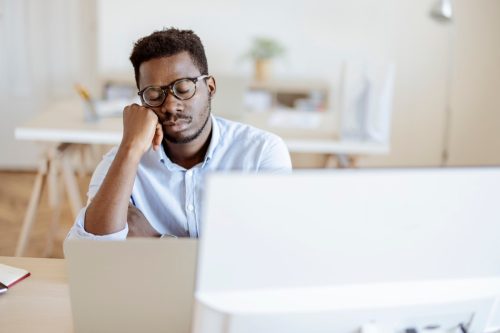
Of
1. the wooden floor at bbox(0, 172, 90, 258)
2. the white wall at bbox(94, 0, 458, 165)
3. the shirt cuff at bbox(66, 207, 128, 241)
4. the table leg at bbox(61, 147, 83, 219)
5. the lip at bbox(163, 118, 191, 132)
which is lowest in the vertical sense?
the wooden floor at bbox(0, 172, 90, 258)

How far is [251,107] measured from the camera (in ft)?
13.0

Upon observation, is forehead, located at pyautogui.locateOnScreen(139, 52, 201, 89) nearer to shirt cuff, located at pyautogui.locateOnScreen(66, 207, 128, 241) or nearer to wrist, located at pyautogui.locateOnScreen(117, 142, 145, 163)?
wrist, located at pyautogui.locateOnScreen(117, 142, 145, 163)

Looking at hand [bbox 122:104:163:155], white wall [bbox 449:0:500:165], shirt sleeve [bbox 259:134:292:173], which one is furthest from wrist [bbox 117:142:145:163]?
white wall [bbox 449:0:500:165]

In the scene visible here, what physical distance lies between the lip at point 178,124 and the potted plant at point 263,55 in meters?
2.50

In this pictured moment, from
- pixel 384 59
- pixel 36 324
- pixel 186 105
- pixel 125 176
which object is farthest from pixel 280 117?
pixel 36 324

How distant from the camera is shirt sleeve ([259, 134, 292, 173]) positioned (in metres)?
1.67

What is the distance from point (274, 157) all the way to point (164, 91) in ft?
1.11

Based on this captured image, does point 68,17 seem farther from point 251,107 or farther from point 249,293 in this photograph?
point 249,293

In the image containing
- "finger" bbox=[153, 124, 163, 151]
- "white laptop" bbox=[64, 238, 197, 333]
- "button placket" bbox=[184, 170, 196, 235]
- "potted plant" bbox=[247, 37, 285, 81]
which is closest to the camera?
"white laptop" bbox=[64, 238, 197, 333]

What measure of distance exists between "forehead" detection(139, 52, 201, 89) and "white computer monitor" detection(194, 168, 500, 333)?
835 mm

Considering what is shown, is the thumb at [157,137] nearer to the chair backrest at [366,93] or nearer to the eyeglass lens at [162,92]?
the eyeglass lens at [162,92]

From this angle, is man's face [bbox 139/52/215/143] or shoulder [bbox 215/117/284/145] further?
shoulder [bbox 215/117/284/145]

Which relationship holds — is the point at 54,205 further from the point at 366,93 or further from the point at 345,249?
the point at 345,249

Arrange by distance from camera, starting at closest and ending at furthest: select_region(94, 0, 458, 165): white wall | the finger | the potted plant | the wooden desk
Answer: the wooden desk
the finger
the potted plant
select_region(94, 0, 458, 165): white wall
